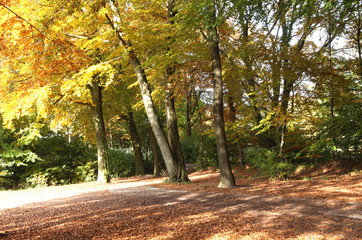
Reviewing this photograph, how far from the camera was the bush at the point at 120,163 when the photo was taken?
59.2 feet

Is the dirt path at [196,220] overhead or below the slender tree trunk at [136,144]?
below

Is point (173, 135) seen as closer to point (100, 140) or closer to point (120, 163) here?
point (100, 140)

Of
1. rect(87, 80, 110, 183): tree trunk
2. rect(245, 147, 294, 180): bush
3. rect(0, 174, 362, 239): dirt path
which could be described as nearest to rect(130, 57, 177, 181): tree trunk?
rect(245, 147, 294, 180): bush

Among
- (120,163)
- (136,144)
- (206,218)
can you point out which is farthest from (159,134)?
(120,163)

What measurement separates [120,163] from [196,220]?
14.4 meters

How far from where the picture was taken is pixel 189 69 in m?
9.62

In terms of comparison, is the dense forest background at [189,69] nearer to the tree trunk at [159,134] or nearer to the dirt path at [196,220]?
the tree trunk at [159,134]

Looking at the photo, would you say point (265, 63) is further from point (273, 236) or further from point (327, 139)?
point (273, 236)

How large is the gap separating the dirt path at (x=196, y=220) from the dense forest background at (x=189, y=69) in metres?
3.38

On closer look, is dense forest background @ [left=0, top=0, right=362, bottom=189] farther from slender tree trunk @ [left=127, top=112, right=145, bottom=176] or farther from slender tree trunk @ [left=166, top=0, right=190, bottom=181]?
slender tree trunk @ [left=127, top=112, right=145, bottom=176]

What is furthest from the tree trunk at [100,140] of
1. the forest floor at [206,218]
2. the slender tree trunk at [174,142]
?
the forest floor at [206,218]

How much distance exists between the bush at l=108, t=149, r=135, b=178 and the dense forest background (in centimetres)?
344

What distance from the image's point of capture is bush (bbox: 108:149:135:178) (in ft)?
59.2

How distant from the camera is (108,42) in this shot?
408 inches
